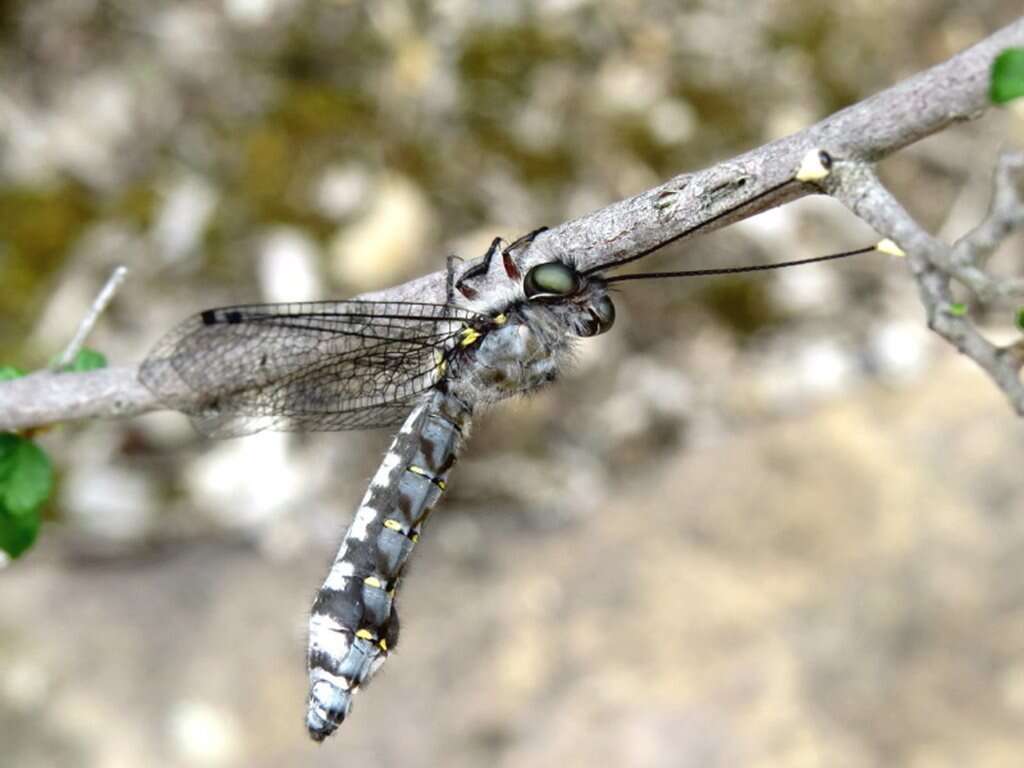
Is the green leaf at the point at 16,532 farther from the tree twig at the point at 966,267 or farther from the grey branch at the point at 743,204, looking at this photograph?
the tree twig at the point at 966,267

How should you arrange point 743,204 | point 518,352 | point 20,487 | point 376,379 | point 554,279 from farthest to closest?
point 376,379 < point 518,352 < point 20,487 < point 554,279 < point 743,204

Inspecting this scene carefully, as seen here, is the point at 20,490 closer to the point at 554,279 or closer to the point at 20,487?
the point at 20,487

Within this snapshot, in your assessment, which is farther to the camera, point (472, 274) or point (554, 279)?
point (472, 274)

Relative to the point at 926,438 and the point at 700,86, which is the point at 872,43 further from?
the point at 926,438

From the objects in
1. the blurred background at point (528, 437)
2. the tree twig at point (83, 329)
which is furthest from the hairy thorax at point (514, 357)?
the tree twig at point (83, 329)

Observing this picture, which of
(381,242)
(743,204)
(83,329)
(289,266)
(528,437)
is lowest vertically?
(83,329)

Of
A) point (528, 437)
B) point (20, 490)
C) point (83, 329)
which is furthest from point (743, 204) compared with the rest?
point (528, 437)
